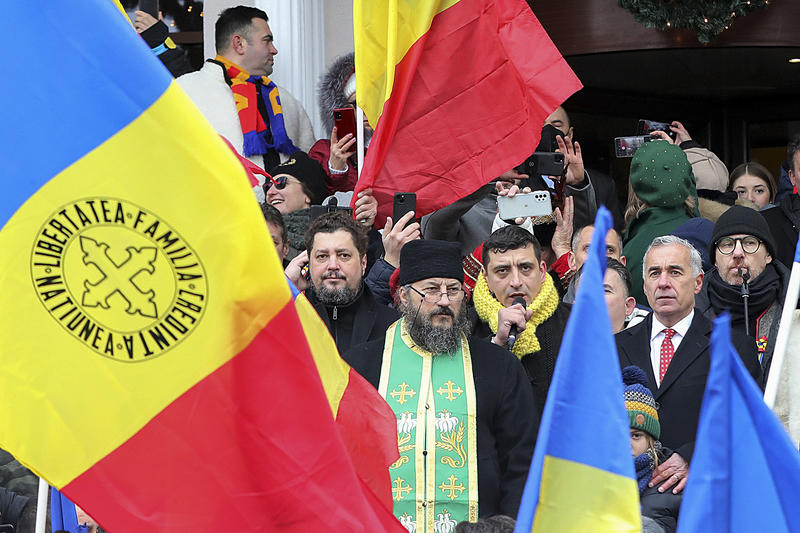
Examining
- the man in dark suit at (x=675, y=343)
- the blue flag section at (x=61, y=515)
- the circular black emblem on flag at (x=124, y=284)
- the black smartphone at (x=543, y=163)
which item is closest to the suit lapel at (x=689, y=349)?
the man in dark suit at (x=675, y=343)

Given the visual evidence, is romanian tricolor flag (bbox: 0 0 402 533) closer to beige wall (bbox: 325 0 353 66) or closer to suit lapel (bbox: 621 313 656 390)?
suit lapel (bbox: 621 313 656 390)

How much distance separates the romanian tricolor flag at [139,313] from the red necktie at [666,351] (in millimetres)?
2891

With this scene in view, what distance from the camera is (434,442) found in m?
5.82

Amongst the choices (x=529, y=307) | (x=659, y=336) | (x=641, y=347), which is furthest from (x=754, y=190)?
(x=529, y=307)

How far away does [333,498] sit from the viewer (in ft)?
12.3

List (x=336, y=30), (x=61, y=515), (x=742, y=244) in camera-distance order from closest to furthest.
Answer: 1. (x=61, y=515)
2. (x=742, y=244)
3. (x=336, y=30)

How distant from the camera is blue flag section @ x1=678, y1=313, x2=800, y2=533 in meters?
3.05

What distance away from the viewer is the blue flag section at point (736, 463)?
305cm

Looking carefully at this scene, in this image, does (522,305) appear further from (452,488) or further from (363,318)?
(452,488)

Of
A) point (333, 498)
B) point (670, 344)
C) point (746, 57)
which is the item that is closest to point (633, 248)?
point (670, 344)

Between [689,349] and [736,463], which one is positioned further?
[689,349]

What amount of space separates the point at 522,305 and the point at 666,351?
65 cm

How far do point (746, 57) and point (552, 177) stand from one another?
342 cm

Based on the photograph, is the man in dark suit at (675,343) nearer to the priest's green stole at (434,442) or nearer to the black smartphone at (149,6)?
the priest's green stole at (434,442)
